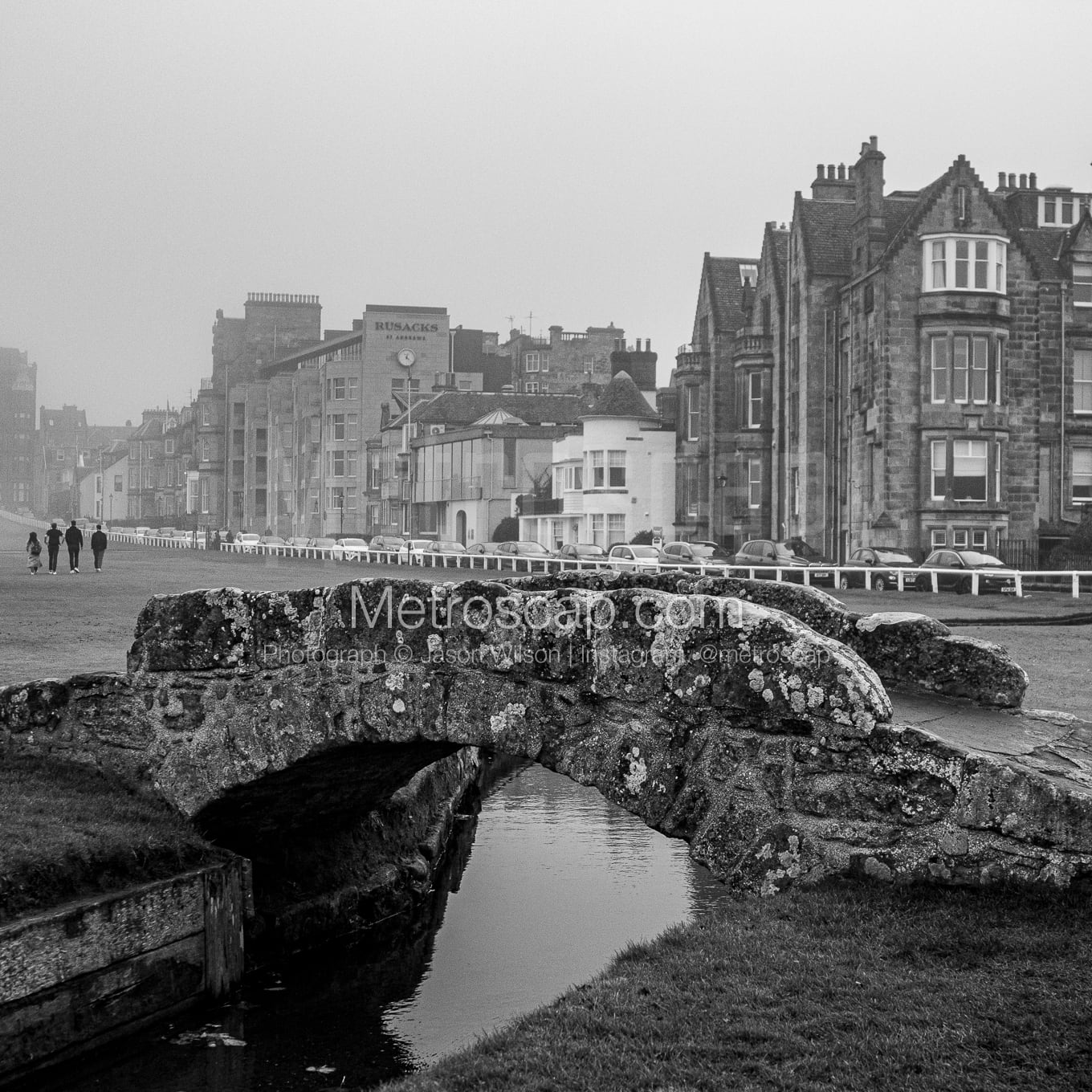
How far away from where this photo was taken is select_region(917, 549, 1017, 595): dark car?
37.4 metres

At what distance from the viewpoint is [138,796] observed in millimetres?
9242

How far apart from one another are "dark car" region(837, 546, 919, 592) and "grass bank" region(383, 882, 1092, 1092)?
32.8 m

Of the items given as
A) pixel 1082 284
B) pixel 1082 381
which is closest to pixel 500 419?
pixel 1082 284

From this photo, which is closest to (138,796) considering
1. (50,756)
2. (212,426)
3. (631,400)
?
(50,756)

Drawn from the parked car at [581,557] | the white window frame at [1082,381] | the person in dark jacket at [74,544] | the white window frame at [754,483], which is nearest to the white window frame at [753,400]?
the white window frame at [754,483]

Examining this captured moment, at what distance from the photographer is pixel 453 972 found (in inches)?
403

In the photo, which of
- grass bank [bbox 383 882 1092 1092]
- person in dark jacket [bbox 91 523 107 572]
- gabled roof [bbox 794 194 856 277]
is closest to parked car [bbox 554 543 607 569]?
gabled roof [bbox 794 194 856 277]

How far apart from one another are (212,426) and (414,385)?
4827 cm

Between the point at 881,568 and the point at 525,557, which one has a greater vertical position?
the point at 525,557

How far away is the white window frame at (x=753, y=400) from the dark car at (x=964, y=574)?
21.3 m

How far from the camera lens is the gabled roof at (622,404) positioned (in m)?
73.2

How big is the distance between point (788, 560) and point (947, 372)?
9.92m

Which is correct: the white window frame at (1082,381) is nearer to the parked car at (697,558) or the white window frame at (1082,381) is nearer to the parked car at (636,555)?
the parked car at (697,558)

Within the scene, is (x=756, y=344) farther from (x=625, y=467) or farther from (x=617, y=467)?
(x=617, y=467)
